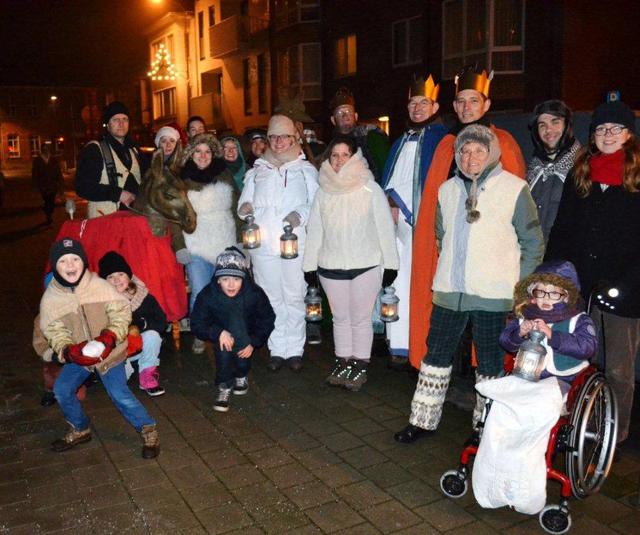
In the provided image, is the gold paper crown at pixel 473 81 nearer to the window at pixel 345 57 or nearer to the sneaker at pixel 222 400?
the sneaker at pixel 222 400

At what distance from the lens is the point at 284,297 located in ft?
21.0

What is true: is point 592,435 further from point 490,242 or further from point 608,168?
→ point 608,168

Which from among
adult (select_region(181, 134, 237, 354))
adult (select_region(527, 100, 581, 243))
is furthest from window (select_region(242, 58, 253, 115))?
adult (select_region(527, 100, 581, 243))

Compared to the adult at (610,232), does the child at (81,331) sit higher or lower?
lower

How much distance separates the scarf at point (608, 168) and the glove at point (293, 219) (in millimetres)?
2679

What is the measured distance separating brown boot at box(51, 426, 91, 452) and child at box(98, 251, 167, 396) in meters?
0.91

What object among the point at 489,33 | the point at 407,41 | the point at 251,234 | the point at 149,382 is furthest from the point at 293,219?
the point at 407,41

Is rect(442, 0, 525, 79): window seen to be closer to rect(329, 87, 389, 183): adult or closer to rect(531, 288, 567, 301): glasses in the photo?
rect(329, 87, 389, 183): adult

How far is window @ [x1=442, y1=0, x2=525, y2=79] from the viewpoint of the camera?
18547 mm

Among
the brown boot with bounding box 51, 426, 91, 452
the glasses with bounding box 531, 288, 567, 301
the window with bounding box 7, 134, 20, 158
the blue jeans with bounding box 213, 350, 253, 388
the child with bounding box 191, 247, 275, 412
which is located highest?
the window with bounding box 7, 134, 20, 158

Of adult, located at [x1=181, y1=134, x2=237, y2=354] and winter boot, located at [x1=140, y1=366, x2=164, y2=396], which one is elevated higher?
adult, located at [x1=181, y1=134, x2=237, y2=354]

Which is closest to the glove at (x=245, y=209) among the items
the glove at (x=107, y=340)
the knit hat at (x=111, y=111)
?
the knit hat at (x=111, y=111)

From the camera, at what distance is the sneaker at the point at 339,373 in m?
5.93

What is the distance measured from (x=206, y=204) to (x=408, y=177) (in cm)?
195
